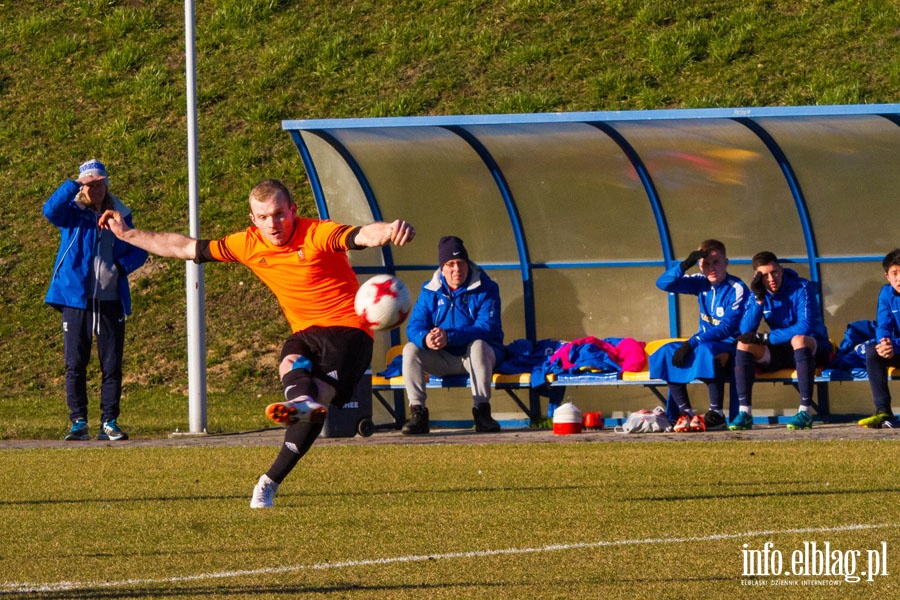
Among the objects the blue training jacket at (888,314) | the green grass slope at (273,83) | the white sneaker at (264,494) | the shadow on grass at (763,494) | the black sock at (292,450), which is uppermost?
the green grass slope at (273,83)

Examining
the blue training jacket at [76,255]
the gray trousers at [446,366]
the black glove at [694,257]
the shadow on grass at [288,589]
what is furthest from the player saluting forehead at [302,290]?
the black glove at [694,257]

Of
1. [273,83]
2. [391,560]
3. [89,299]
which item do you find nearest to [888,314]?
[89,299]

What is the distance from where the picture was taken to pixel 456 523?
21.7 ft

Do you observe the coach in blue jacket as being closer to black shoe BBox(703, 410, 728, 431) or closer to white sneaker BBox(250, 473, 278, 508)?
black shoe BBox(703, 410, 728, 431)

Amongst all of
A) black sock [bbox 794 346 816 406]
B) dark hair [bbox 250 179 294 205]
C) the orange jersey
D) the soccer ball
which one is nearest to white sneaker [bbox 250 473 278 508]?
the orange jersey

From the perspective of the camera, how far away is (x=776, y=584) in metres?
5.00

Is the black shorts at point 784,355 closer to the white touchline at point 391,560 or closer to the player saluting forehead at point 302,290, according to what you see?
the player saluting forehead at point 302,290

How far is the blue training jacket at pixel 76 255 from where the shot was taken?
12023 millimetres

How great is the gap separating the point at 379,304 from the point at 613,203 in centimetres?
616

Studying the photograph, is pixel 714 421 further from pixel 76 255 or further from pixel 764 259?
pixel 76 255

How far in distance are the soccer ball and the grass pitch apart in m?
0.93

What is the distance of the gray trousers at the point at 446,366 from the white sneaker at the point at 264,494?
4.93 m

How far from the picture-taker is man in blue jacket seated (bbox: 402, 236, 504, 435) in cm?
1231

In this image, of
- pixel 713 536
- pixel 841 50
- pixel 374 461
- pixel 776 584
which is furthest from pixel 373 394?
pixel 841 50
